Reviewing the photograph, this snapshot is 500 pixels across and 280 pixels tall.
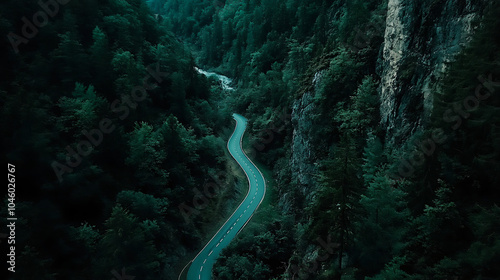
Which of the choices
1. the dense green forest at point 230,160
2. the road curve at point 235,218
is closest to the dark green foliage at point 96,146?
the dense green forest at point 230,160

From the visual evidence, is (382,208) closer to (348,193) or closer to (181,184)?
(348,193)

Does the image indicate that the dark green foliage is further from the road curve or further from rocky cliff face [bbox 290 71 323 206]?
rocky cliff face [bbox 290 71 323 206]

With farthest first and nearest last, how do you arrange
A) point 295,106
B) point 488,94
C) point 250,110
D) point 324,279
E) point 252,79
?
point 252,79, point 250,110, point 295,106, point 324,279, point 488,94

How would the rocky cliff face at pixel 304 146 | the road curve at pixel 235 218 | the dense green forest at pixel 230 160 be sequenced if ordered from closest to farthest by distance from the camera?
the dense green forest at pixel 230 160 → the road curve at pixel 235 218 → the rocky cliff face at pixel 304 146

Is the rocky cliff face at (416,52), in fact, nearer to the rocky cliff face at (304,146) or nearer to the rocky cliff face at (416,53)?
the rocky cliff face at (416,53)

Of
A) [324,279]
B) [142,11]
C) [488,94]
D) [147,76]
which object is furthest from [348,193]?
[142,11]

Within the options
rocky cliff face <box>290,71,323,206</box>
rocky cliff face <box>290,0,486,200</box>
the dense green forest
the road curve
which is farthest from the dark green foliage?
rocky cliff face <box>290,0,486,200</box>

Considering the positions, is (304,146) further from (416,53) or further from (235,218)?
(416,53)
